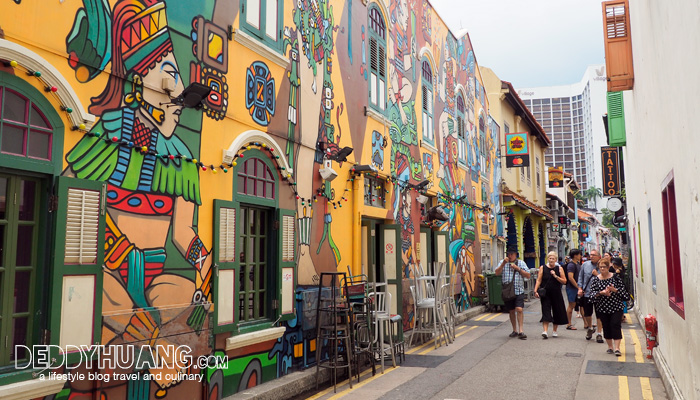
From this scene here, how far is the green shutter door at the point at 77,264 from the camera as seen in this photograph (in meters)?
4.61

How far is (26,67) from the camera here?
4.44 meters

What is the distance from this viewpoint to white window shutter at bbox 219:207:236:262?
257 inches

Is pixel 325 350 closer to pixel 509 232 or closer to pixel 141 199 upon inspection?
pixel 141 199

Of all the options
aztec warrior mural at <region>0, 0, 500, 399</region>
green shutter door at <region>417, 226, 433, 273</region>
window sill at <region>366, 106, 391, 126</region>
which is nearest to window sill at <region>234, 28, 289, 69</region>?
aztec warrior mural at <region>0, 0, 500, 399</region>

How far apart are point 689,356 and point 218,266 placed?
496 cm

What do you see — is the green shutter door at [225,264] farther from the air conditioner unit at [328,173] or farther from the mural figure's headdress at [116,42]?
the air conditioner unit at [328,173]

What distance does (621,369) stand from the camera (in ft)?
28.5

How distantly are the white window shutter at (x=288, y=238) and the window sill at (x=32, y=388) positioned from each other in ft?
11.5

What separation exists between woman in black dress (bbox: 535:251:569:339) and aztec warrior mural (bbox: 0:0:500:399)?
2.89m

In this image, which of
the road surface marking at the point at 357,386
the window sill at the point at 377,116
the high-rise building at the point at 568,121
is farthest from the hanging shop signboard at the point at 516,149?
the high-rise building at the point at 568,121

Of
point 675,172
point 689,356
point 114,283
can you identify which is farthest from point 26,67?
point 689,356

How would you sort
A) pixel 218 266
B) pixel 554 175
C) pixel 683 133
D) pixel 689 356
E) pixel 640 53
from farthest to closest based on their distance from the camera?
pixel 554 175 < pixel 640 53 < pixel 218 266 < pixel 689 356 < pixel 683 133

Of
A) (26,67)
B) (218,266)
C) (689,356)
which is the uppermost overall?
(26,67)

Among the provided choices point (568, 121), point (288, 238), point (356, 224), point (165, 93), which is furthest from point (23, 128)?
point (568, 121)
